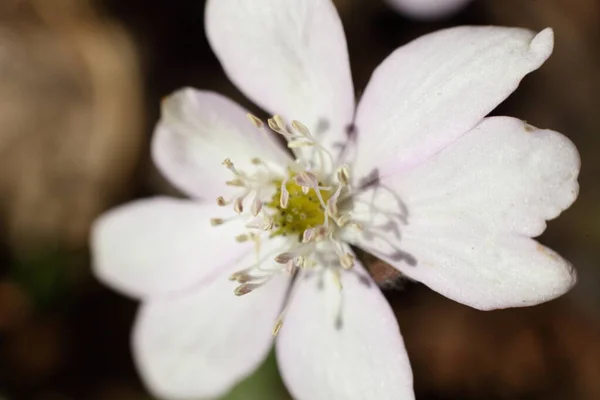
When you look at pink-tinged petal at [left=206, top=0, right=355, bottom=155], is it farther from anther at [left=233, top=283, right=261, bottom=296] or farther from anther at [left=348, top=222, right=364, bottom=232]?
anther at [left=233, top=283, right=261, bottom=296]

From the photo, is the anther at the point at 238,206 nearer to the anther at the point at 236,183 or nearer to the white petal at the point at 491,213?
the anther at the point at 236,183

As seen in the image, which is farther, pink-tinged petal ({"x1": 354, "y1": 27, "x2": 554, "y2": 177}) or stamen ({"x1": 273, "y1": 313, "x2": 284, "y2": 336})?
stamen ({"x1": 273, "y1": 313, "x2": 284, "y2": 336})

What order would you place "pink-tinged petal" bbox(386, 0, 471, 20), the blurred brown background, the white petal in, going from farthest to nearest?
the blurred brown background, "pink-tinged petal" bbox(386, 0, 471, 20), the white petal

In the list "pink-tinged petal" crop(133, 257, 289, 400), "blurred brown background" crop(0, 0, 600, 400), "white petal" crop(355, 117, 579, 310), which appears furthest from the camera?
"blurred brown background" crop(0, 0, 600, 400)

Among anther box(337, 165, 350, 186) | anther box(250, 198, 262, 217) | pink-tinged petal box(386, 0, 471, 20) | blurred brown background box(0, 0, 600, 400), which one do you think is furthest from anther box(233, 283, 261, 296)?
pink-tinged petal box(386, 0, 471, 20)

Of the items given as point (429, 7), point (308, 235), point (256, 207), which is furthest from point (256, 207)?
point (429, 7)

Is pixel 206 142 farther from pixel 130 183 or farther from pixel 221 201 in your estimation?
pixel 130 183
